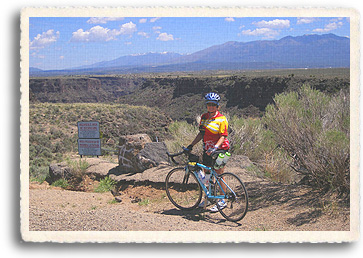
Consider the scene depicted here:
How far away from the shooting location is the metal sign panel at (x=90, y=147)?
8.89 m

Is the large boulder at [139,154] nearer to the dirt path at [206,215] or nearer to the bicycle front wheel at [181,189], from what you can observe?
the dirt path at [206,215]

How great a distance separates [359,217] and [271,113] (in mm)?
3206

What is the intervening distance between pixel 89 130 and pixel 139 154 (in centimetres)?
176

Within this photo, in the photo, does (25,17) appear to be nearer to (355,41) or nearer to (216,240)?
(216,240)

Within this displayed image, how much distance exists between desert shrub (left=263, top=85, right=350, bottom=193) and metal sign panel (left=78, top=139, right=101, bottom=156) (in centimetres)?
422

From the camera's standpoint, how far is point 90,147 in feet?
29.4

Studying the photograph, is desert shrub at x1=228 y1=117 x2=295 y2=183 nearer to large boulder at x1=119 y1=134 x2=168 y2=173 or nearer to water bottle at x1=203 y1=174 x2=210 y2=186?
large boulder at x1=119 y1=134 x2=168 y2=173

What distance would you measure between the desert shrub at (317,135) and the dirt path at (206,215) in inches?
13.4

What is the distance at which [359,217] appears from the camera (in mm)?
4324

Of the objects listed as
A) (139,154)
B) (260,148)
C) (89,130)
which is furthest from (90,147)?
(260,148)

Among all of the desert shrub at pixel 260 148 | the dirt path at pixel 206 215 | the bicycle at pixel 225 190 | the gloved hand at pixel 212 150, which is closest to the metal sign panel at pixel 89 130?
the dirt path at pixel 206 215

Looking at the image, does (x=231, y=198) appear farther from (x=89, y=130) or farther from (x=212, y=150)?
(x=89, y=130)

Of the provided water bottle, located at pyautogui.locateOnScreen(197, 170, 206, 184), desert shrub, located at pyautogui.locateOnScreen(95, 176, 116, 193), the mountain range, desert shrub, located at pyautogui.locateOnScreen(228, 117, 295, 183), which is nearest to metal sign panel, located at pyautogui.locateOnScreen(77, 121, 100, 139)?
desert shrub, located at pyautogui.locateOnScreen(95, 176, 116, 193)

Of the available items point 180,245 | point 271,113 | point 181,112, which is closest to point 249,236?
point 180,245
